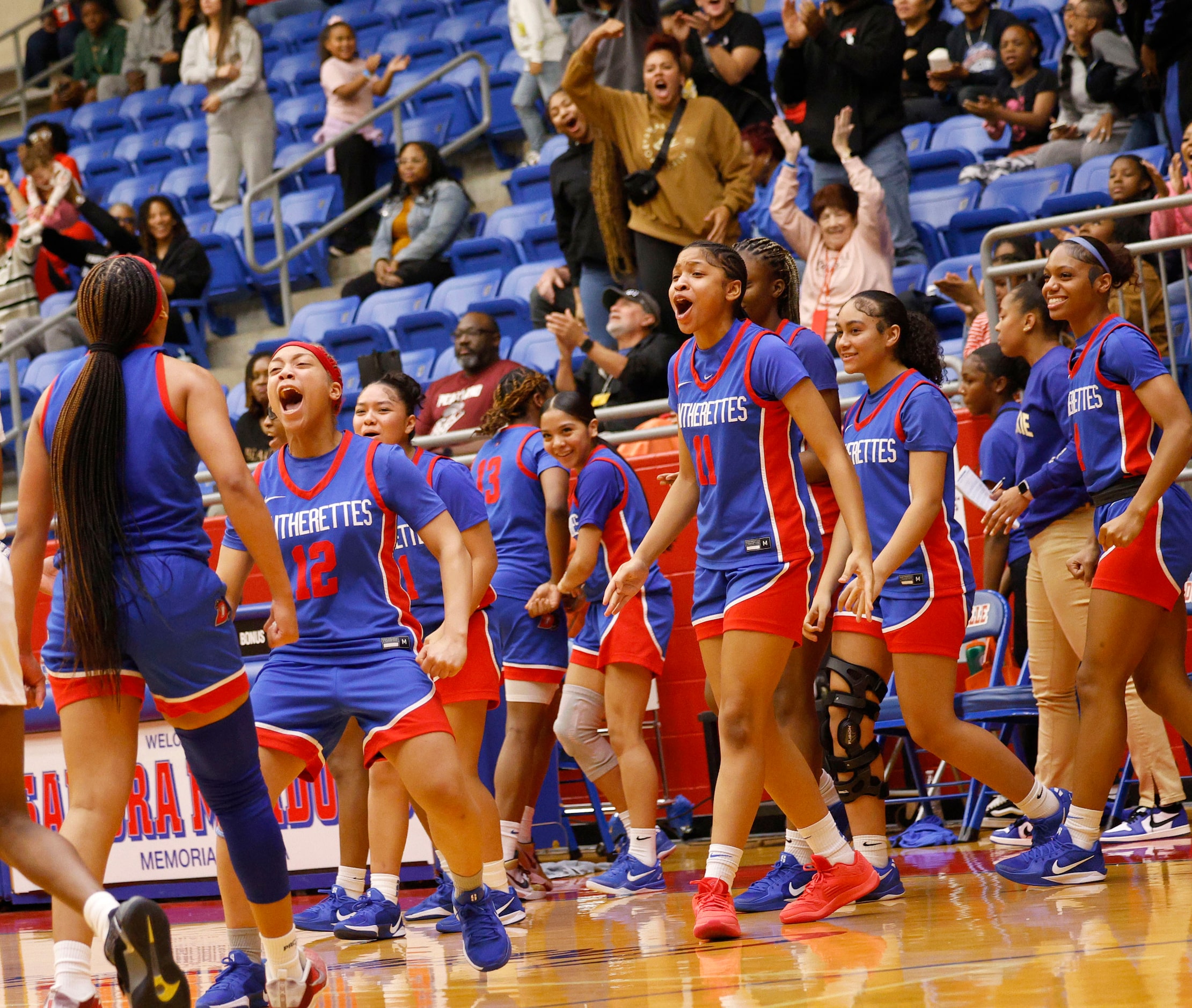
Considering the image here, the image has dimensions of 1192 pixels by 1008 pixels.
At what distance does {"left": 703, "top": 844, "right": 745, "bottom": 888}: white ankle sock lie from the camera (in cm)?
450

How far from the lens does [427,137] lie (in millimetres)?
13273

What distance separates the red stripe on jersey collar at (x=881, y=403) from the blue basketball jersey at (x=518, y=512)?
1518mm

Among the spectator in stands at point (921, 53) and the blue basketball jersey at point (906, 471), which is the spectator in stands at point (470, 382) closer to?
the blue basketball jersey at point (906, 471)

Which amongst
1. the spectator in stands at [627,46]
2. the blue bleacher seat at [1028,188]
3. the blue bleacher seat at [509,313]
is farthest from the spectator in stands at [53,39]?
the blue bleacher seat at [1028,188]

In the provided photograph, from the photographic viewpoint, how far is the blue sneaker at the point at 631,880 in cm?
600

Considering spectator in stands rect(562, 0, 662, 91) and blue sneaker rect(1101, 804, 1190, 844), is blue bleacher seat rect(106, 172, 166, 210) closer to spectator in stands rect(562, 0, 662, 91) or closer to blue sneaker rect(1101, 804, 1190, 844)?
spectator in stands rect(562, 0, 662, 91)

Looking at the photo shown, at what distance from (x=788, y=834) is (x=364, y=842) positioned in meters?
1.63

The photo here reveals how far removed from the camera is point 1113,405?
5.11 meters

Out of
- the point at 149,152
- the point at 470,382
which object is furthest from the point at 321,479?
the point at 149,152

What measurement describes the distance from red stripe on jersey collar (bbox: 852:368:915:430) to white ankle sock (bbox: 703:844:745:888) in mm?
1643

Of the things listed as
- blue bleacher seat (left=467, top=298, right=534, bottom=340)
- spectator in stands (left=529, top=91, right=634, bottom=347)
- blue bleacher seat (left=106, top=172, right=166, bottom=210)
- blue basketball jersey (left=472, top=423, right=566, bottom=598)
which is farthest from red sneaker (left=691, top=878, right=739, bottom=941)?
blue bleacher seat (left=106, top=172, right=166, bottom=210)

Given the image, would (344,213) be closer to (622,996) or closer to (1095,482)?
(1095,482)

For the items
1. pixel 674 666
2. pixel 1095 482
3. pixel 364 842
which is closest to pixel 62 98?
pixel 674 666

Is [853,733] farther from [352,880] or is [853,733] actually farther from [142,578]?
[142,578]
